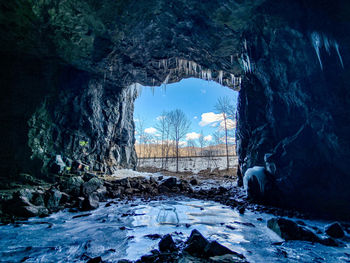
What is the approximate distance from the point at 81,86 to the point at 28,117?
132 inches

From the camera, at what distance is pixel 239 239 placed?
2752 millimetres

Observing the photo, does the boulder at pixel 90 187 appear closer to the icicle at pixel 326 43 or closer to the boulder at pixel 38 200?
the boulder at pixel 38 200

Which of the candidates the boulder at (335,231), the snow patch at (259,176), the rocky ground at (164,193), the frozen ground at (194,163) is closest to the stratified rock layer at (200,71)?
the snow patch at (259,176)

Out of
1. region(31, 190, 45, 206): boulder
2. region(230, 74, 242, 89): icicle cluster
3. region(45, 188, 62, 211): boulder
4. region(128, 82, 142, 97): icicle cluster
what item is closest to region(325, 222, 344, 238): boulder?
region(45, 188, 62, 211): boulder

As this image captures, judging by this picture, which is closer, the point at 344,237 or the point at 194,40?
the point at 344,237

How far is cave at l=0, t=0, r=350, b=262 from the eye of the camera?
13.4ft

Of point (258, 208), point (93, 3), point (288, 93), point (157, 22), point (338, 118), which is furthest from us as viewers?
point (157, 22)

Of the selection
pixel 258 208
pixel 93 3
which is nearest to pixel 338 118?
pixel 258 208

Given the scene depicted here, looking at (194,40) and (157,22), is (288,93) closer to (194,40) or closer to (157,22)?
(194,40)

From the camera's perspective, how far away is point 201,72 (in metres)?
10.7

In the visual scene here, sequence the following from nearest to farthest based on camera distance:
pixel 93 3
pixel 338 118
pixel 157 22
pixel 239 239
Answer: pixel 239 239, pixel 338 118, pixel 93 3, pixel 157 22

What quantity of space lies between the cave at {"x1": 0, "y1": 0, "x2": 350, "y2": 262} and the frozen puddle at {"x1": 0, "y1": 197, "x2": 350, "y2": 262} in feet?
6.39

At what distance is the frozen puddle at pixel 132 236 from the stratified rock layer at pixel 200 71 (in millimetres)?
2022

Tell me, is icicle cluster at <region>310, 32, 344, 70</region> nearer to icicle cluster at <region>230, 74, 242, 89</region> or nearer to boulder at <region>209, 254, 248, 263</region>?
boulder at <region>209, 254, 248, 263</region>
